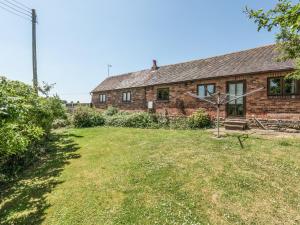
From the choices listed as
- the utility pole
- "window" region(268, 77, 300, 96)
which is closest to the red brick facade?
"window" region(268, 77, 300, 96)

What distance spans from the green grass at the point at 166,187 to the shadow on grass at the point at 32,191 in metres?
0.03

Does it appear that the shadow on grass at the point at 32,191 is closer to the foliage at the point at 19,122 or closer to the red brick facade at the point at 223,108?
the foliage at the point at 19,122

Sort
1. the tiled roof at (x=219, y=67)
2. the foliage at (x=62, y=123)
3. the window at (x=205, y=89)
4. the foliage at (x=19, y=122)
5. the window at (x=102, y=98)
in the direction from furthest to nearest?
1. the window at (x=102, y=98)
2. the foliage at (x=62, y=123)
3. the window at (x=205, y=89)
4. the tiled roof at (x=219, y=67)
5. the foliage at (x=19, y=122)

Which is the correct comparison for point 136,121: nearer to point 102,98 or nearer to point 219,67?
point 219,67

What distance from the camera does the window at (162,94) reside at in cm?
1910

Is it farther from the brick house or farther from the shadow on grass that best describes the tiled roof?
the shadow on grass

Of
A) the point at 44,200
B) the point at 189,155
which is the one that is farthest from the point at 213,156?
the point at 44,200

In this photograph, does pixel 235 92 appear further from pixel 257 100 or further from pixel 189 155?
pixel 189 155

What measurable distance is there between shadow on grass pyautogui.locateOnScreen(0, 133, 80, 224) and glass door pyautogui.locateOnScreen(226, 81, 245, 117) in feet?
34.6

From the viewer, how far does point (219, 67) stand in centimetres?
1647

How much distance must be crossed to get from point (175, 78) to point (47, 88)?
11.1 meters

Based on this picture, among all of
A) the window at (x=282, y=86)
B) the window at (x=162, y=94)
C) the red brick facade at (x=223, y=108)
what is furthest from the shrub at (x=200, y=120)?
the window at (x=162, y=94)

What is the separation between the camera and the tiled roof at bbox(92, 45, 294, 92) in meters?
13.6

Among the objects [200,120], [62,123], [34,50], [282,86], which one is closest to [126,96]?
[62,123]
